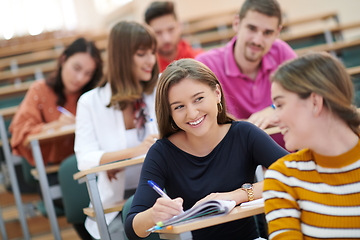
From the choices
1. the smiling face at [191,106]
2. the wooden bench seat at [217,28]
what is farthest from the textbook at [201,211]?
the wooden bench seat at [217,28]

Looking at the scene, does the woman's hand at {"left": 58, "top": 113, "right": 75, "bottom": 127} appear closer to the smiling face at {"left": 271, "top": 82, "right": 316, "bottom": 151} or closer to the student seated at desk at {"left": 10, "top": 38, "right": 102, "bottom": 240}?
the student seated at desk at {"left": 10, "top": 38, "right": 102, "bottom": 240}

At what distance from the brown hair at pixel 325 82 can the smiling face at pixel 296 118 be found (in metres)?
0.02

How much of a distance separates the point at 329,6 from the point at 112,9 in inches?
173

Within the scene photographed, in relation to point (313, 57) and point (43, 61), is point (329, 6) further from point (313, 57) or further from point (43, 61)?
point (313, 57)

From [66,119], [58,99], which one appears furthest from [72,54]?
[66,119]

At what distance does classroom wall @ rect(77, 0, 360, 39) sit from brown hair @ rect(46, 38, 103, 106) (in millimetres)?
1749

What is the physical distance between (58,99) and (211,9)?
14.5 feet

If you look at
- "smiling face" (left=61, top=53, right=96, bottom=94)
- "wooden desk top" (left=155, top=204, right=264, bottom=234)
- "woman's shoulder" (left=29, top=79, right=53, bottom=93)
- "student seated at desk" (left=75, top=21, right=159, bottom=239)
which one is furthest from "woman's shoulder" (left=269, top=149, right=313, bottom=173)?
"woman's shoulder" (left=29, top=79, right=53, bottom=93)

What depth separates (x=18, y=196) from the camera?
115 inches

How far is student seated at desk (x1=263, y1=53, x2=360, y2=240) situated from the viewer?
102 centimetres

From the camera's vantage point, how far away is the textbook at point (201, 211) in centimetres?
109

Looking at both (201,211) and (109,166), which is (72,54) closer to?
(109,166)

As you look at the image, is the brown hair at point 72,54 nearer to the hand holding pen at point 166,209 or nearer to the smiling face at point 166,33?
the smiling face at point 166,33

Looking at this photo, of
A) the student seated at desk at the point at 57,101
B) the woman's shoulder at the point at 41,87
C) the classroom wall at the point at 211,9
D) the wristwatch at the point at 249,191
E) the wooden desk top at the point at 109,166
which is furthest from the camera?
the classroom wall at the point at 211,9
